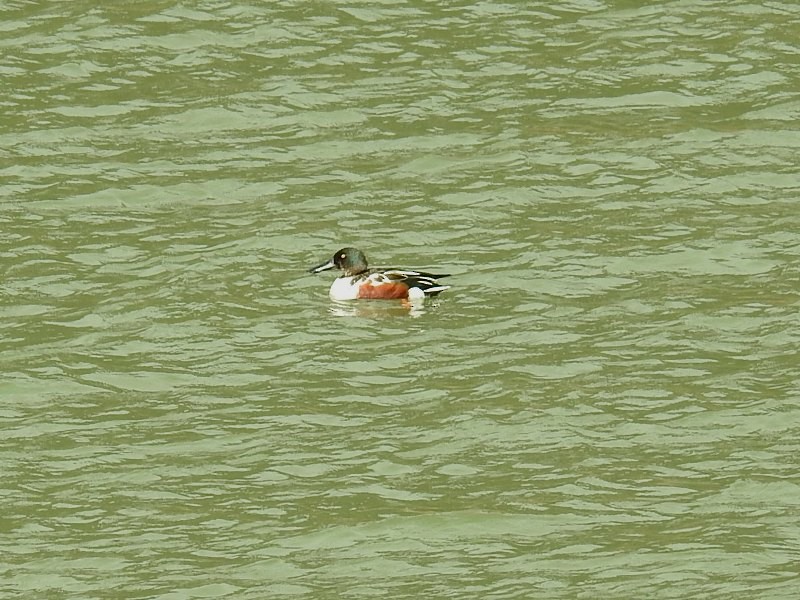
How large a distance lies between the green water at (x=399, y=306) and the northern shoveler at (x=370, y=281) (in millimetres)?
194

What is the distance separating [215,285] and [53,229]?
90.1 inches

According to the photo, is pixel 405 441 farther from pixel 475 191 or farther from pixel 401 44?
pixel 401 44

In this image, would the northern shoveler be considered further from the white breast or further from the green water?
the green water

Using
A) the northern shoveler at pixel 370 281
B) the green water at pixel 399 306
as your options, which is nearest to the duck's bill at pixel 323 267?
the northern shoveler at pixel 370 281

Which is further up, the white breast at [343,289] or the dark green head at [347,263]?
the dark green head at [347,263]

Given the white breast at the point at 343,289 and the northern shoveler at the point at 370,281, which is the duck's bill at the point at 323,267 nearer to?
the northern shoveler at the point at 370,281

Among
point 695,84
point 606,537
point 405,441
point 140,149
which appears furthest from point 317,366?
point 695,84

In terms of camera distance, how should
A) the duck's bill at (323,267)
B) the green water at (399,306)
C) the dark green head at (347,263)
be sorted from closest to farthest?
the green water at (399,306), the dark green head at (347,263), the duck's bill at (323,267)

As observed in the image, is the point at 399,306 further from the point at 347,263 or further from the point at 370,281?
the point at 347,263

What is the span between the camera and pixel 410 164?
2286 cm

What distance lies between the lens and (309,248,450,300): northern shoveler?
19.8 meters

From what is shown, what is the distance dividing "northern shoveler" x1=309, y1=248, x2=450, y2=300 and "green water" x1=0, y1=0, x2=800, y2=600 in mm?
194

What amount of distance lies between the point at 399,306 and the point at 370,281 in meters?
0.47

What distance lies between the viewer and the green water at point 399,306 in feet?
48.0
